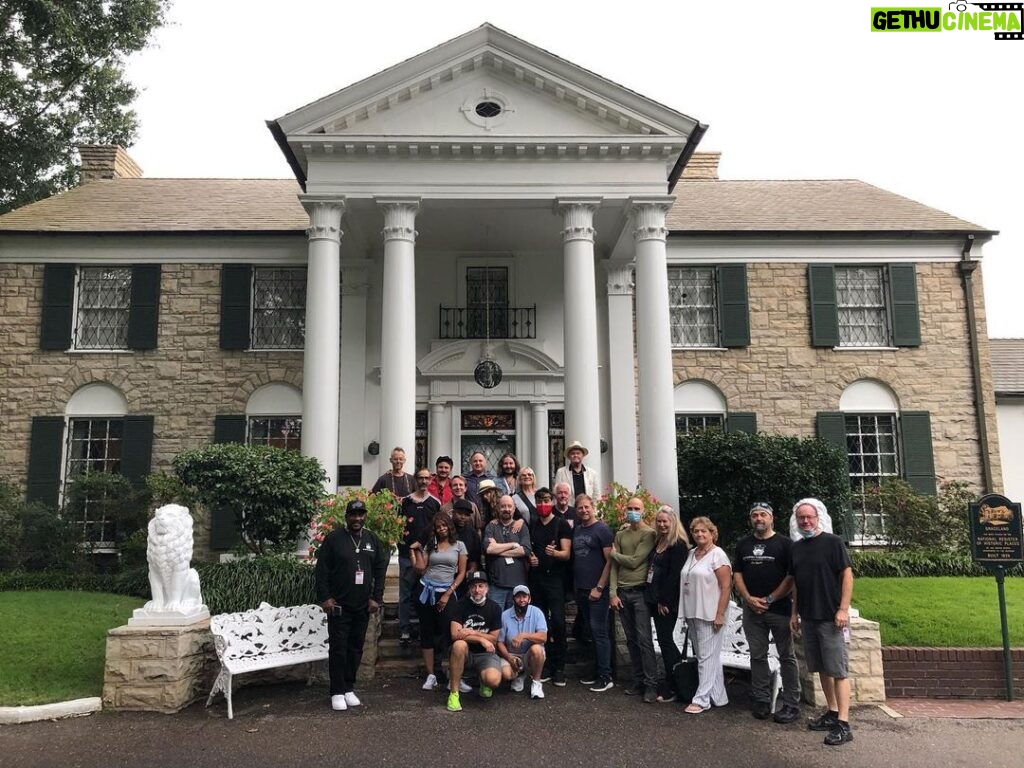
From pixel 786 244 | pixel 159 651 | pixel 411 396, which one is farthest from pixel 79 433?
pixel 786 244

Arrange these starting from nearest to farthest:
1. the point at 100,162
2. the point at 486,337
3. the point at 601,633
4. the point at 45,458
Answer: the point at 601,633, the point at 45,458, the point at 486,337, the point at 100,162

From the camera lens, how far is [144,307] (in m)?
14.2

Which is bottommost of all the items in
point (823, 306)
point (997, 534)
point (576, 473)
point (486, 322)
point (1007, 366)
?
point (997, 534)

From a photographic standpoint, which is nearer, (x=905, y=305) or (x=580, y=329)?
(x=580, y=329)

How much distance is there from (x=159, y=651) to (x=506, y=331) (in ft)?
29.3

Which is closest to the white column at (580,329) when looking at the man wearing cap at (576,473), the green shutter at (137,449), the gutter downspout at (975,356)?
the man wearing cap at (576,473)

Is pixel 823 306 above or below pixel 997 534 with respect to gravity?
above

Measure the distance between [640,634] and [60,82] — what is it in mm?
19182

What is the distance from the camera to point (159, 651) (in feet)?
21.5

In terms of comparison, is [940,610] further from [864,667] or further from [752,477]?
[752,477]

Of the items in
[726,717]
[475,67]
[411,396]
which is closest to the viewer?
[726,717]

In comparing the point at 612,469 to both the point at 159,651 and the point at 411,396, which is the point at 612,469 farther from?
the point at 159,651

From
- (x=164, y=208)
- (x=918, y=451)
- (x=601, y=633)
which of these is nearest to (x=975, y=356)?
(x=918, y=451)

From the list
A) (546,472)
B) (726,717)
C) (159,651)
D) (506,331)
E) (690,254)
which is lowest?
(726,717)
